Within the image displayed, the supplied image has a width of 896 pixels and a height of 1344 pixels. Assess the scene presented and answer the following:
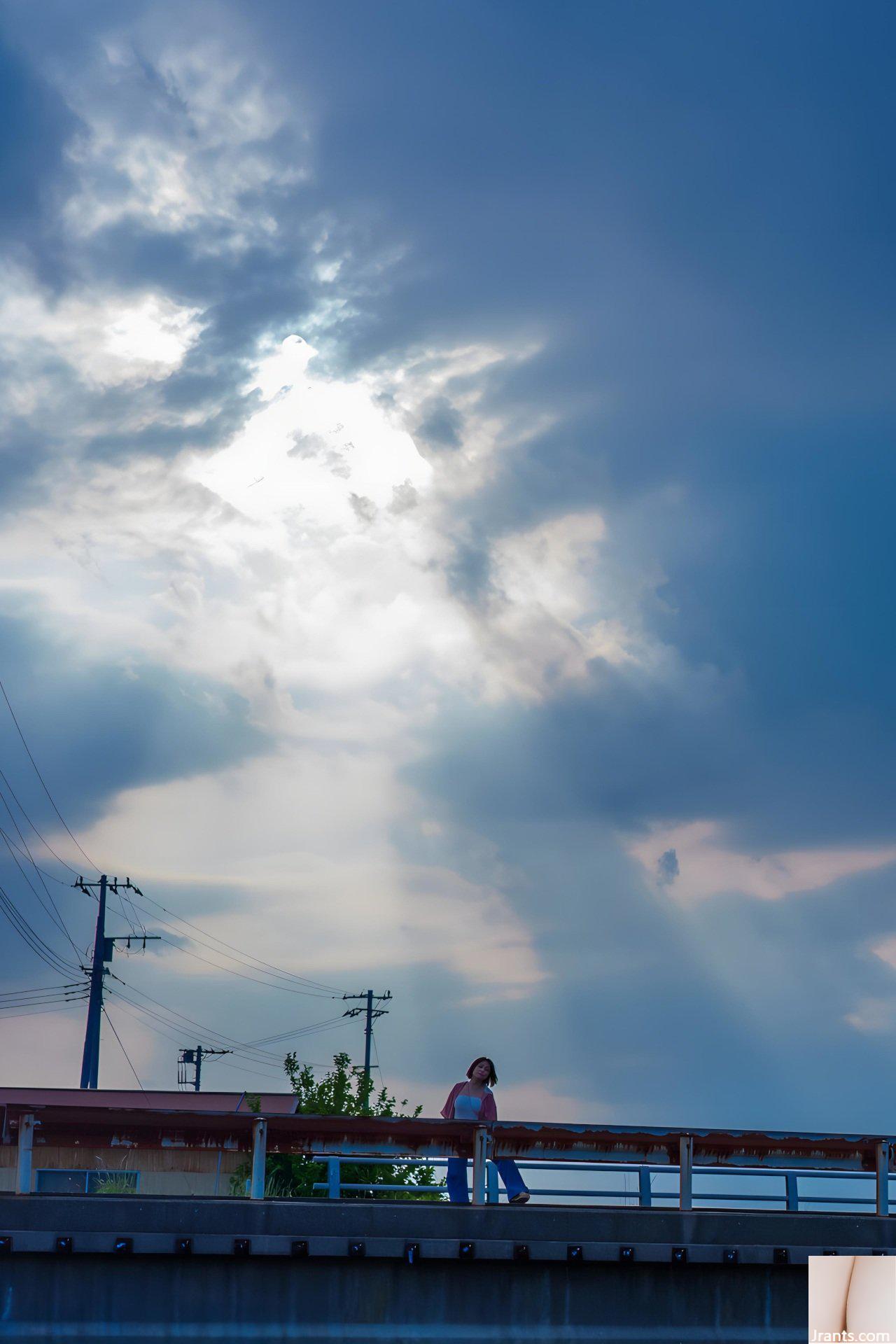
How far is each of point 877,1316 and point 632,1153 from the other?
3634 millimetres

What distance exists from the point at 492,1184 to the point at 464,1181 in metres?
0.35

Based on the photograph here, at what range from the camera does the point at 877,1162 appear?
13938 mm

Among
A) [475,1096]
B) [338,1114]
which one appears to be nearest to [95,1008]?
[338,1114]

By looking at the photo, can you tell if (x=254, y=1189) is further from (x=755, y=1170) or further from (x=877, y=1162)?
(x=877, y=1162)

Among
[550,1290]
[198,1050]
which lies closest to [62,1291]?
[550,1290]

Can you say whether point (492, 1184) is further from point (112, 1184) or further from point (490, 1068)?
point (112, 1184)

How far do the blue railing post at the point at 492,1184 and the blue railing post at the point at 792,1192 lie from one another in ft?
8.80

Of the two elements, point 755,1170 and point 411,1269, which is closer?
point 411,1269

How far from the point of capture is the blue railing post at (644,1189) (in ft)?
44.1

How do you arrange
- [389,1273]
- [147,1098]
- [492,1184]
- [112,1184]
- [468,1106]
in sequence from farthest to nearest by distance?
[147,1098]
[112,1184]
[468,1106]
[492,1184]
[389,1273]

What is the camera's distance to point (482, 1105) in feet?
49.4

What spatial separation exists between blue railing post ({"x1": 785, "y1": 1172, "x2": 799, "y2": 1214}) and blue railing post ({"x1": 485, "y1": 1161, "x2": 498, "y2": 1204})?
8.80ft

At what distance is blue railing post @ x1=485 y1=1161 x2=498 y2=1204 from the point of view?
43.6ft

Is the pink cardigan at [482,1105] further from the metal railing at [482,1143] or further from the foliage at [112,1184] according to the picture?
the foliage at [112,1184]
